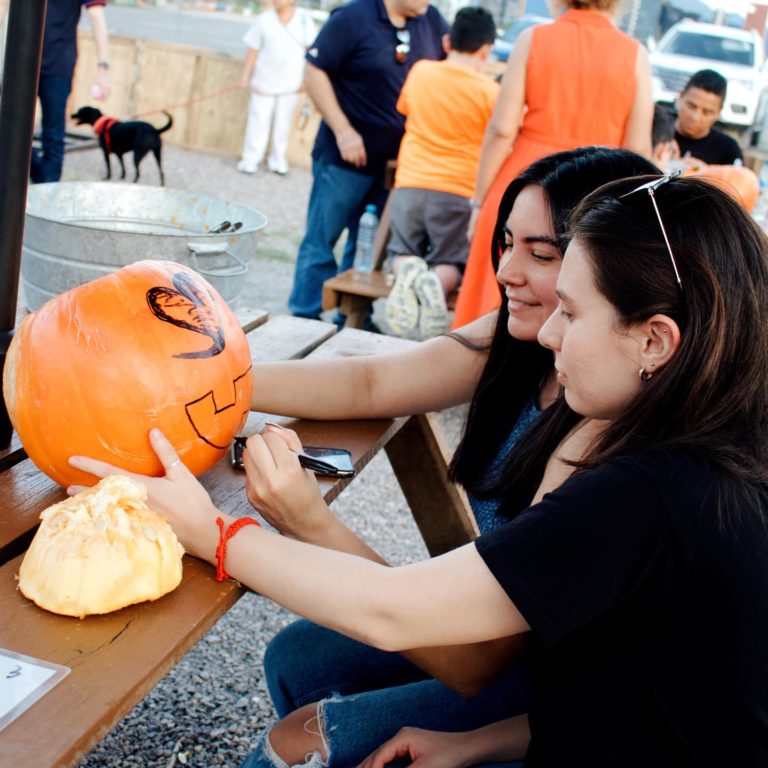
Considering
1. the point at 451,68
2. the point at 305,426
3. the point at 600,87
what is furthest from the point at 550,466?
the point at 451,68

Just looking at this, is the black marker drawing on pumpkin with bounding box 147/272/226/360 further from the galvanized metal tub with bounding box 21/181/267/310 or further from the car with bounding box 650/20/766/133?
the car with bounding box 650/20/766/133

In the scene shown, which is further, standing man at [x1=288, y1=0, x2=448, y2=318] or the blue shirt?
standing man at [x1=288, y1=0, x2=448, y2=318]

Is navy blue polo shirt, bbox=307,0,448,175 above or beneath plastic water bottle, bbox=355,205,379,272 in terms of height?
above

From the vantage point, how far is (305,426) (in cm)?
193

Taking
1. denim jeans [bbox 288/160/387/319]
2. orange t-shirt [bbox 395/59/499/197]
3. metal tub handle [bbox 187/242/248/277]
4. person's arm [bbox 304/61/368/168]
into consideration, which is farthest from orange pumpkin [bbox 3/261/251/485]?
denim jeans [bbox 288/160/387/319]

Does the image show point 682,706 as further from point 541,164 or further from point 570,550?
point 541,164

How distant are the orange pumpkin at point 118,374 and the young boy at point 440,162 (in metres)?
3.47

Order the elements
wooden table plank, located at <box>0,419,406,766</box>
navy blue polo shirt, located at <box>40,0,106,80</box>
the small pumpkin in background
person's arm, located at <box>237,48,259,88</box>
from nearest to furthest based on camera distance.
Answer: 1. wooden table plank, located at <box>0,419,406,766</box>
2. the small pumpkin in background
3. navy blue polo shirt, located at <box>40,0,106,80</box>
4. person's arm, located at <box>237,48,259,88</box>

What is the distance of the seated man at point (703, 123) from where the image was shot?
18.9ft

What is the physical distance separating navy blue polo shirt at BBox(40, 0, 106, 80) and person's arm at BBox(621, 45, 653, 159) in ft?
13.8

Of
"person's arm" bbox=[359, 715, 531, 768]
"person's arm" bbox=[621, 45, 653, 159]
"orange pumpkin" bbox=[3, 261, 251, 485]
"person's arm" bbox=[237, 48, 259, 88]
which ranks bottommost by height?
"person's arm" bbox=[359, 715, 531, 768]

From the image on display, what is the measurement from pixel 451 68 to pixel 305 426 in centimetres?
370

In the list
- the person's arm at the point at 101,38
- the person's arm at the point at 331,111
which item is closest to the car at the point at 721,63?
the person's arm at the point at 101,38

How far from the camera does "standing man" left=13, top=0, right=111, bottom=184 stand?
658 centimetres
